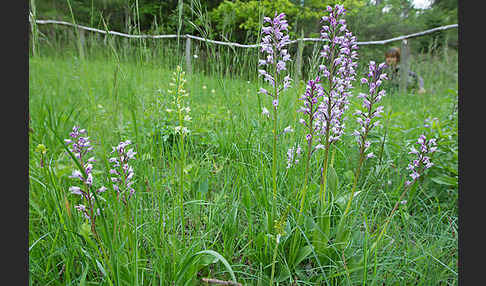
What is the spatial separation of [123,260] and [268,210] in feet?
2.45

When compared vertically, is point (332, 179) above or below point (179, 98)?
below

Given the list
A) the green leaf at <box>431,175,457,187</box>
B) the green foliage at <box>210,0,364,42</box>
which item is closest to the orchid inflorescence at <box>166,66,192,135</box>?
the green foliage at <box>210,0,364,42</box>

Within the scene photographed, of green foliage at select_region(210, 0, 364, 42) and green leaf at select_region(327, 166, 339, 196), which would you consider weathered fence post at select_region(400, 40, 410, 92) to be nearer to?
green foliage at select_region(210, 0, 364, 42)

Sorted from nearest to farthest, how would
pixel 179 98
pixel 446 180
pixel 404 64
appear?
pixel 179 98 < pixel 446 180 < pixel 404 64

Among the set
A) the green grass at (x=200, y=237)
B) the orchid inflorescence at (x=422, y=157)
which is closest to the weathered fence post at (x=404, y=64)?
the green grass at (x=200, y=237)

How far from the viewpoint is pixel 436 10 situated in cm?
1767

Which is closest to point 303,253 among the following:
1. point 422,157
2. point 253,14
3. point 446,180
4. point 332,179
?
point 332,179

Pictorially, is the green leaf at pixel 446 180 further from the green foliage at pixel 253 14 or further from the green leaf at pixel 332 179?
the green foliage at pixel 253 14

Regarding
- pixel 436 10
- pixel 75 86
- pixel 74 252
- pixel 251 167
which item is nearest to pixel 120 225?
pixel 74 252

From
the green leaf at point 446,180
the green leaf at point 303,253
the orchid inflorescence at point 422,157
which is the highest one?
the orchid inflorescence at point 422,157

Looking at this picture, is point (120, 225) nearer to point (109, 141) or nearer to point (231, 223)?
point (231, 223)

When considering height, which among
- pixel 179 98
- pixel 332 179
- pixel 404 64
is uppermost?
pixel 404 64

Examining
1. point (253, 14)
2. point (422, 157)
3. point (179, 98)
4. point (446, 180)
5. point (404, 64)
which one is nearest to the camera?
point (179, 98)

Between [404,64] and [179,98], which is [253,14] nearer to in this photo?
[404,64]
